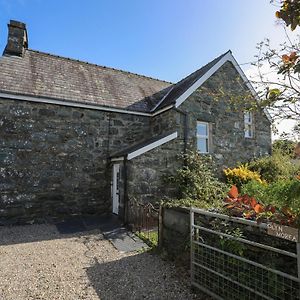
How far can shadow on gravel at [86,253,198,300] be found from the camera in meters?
4.35

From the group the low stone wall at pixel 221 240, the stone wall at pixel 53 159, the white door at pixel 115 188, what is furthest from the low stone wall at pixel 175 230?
the stone wall at pixel 53 159

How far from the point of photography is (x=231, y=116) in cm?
1299

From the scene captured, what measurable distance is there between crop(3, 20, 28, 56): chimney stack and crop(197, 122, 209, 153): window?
8.83 meters

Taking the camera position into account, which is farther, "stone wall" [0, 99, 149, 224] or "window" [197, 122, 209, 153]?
"window" [197, 122, 209, 153]

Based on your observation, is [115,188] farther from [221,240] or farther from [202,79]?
[221,240]

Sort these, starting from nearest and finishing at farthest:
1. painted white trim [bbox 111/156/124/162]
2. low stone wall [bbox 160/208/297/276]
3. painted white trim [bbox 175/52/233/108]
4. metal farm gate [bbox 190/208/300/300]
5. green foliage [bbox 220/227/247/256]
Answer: metal farm gate [bbox 190/208/300/300], low stone wall [bbox 160/208/297/276], green foliage [bbox 220/227/247/256], painted white trim [bbox 111/156/124/162], painted white trim [bbox 175/52/233/108]

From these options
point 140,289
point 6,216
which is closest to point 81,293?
point 140,289

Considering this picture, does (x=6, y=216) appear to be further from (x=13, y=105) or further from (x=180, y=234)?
(x=180, y=234)

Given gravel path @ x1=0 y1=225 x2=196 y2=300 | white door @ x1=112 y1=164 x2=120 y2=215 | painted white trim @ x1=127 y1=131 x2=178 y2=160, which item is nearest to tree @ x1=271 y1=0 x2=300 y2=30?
gravel path @ x1=0 y1=225 x2=196 y2=300

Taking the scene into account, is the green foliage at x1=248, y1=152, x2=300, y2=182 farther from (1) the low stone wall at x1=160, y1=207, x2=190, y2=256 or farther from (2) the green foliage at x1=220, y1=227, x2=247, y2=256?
(2) the green foliage at x1=220, y1=227, x2=247, y2=256

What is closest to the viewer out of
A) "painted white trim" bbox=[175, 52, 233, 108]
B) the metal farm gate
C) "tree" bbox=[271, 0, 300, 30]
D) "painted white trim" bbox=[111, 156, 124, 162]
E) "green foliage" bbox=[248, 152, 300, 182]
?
"tree" bbox=[271, 0, 300, 30]

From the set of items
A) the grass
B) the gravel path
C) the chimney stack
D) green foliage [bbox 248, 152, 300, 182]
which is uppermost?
the chimney stack

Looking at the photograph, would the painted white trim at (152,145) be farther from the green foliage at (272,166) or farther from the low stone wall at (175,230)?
the green foliage at (272,166)

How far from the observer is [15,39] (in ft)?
38.2
